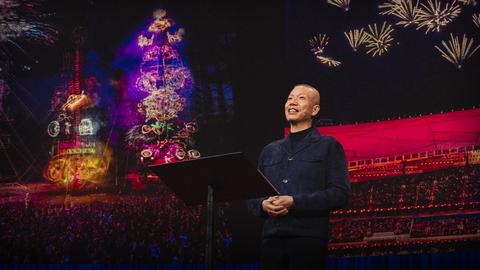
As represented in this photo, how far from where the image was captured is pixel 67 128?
5941 mm

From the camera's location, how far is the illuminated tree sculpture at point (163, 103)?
5738 mm

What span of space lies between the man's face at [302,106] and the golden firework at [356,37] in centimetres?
239

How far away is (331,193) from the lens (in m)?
2.80

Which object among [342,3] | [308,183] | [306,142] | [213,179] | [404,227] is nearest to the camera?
[213,179]

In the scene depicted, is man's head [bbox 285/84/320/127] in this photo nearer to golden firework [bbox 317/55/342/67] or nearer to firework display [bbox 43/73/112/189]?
golden firework [bbox 317/55/342/67]

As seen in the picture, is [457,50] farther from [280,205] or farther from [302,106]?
[280,205]

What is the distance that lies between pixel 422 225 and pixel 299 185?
2.44 metres

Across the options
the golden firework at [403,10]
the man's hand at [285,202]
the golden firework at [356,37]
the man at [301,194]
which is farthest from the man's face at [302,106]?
the golden firework at [403,10]

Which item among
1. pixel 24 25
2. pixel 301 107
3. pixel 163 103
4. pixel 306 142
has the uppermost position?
pixel 24 25

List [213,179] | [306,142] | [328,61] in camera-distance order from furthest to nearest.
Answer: [328,61] → [306,142] → [213,179]

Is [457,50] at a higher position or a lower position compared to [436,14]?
lower

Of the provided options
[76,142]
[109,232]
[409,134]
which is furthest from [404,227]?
[76,142]

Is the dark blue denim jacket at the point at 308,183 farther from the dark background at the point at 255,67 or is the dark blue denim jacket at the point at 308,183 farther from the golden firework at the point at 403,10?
the golden firework at the point at 403,10

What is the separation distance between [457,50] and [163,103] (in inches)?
118
